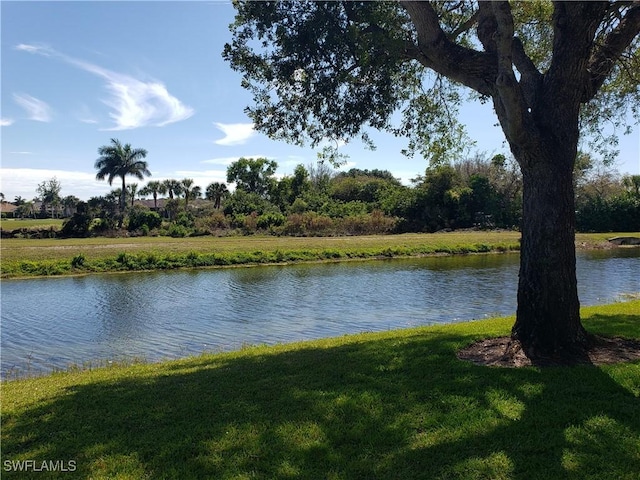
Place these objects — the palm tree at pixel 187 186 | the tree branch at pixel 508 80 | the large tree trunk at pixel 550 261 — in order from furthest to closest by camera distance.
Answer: the palm tree at pixel 187 186 → the large tree trunk at pixel 550 261 → the tree branch at pixel 508 80

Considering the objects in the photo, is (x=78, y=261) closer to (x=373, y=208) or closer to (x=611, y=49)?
(x=611, y=49)

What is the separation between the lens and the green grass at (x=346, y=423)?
4250 millimetres

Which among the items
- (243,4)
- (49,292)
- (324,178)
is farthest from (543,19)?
(324,178)

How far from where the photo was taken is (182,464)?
4.42 metres

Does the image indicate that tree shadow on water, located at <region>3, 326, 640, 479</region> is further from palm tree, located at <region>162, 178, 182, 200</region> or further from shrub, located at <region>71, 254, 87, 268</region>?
palm tree, located at <region>162, 178, 182, 200</region>

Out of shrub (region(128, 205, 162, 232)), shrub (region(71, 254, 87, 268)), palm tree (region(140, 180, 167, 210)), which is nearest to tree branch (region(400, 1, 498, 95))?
shrub (region(71, 254, 87, 268))

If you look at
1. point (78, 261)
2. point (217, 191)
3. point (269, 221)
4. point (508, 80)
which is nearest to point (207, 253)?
point (78, 261)

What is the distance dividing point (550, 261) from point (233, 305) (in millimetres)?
14374

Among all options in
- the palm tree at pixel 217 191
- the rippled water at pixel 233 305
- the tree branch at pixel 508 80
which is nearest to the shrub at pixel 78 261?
the rippled water at pixel 233 305

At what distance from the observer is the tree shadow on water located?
4.25 meters

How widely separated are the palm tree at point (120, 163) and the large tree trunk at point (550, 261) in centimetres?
6148

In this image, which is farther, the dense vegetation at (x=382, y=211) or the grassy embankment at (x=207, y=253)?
the dense vegetation at (x=382, y=211)

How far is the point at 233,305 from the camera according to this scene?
19.6m

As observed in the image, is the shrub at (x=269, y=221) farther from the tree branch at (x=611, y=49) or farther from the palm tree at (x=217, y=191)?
the tree branch at (x=611, y=49)
